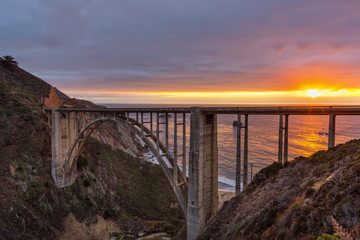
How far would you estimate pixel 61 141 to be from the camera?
27328 mm

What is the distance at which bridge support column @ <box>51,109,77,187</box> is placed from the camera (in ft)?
87.6

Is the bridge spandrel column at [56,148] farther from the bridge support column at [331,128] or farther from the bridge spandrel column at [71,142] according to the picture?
the bridge support column at [331,128]

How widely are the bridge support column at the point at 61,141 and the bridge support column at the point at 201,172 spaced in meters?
18.9

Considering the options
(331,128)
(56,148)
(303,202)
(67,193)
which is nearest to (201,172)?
(303,202)

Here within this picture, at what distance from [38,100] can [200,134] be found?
36.6 m

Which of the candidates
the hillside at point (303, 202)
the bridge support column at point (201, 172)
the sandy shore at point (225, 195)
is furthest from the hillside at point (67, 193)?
the hillside at point (303, 202)

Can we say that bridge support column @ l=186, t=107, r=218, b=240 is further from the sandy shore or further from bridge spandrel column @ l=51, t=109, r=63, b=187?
bridge spandrel column @ l=51, t=109, r=63, b=187

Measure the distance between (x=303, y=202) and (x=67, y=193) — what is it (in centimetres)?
2763

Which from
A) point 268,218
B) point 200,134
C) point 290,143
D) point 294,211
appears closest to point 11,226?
point 200,134

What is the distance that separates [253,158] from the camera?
145 ft

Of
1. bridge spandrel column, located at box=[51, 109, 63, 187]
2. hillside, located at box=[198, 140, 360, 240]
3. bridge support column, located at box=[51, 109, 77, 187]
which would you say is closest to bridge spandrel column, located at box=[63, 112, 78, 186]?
bridge support column, located at box=[51, 109, 77, 187]

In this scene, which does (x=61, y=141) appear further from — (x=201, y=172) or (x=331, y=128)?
(x=331, y=128)

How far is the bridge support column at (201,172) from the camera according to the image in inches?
601

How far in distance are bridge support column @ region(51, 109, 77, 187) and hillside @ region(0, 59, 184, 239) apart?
38.7 inches
